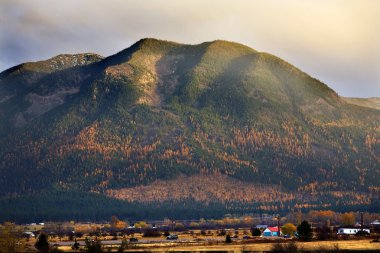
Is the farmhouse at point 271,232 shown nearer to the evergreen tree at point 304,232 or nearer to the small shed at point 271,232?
the small shed at point 271,232

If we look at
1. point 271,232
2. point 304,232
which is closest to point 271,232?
point 271,232

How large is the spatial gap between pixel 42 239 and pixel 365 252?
56.7 metres

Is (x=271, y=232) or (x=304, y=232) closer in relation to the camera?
(x=304, y=232)

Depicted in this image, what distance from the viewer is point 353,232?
18912 cm

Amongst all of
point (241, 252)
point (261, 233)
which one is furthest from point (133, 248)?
point (261, 233)

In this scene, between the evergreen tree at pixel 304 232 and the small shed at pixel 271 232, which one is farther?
the small shed at pixel 271 232

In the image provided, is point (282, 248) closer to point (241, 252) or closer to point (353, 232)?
point (241, 252)

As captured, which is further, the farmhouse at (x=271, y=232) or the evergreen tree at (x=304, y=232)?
the farmhouse at (x=271, y=232)

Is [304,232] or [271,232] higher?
[304,232]

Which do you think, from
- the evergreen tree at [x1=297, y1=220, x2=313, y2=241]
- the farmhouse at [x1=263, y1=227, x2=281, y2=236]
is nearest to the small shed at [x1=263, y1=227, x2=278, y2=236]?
the farmhouse at [x1=263, y1=227, x2=281, y2=236]

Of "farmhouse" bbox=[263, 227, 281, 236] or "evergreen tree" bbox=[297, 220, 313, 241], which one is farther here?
"farmhouse" bbox=[263, 227, 281, 236]

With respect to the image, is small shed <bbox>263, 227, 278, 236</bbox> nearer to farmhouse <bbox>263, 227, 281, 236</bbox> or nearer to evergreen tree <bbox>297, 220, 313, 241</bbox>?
farmhouse <bbox>263, 227, 281, 236</bbox>

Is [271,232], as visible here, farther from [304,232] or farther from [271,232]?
[304,232]

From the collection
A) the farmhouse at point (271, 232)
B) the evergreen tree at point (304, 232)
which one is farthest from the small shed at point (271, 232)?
the evergreen tree at point (304, 232)
